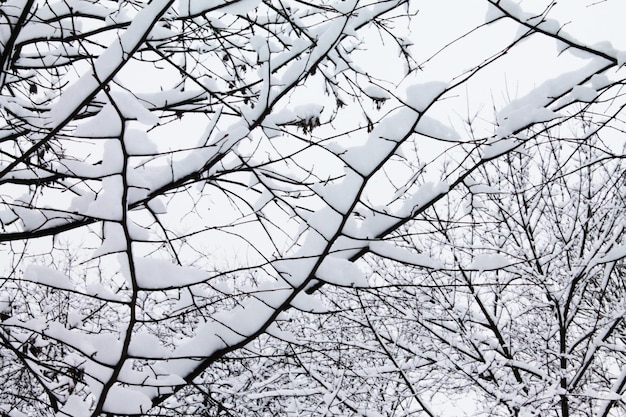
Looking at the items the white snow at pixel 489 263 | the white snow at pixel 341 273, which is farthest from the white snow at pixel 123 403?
the white snow at pixel 489 263

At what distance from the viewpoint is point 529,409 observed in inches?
192

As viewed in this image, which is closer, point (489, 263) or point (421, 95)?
point (421, 95)

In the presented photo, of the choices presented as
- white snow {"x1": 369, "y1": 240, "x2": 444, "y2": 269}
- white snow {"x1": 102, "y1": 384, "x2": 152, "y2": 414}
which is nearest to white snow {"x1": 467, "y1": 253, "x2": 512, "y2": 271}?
white snow {"x1": 369, "y1": 240, "x2": 444, "y2": 269}

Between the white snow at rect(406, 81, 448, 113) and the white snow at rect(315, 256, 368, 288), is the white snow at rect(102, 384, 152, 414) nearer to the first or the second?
the white snow at rect(315, 256, 368, 288)

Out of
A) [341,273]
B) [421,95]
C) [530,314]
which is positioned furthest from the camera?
[530,314]

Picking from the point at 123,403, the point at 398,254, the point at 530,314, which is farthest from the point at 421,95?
the point at 530,314

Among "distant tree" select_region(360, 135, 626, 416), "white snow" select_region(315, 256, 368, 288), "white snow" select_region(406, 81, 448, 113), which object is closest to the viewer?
"white snow" select_region(406, 81, 448, 113)

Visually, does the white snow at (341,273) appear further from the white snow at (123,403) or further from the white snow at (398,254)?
the white snow at (123,403)

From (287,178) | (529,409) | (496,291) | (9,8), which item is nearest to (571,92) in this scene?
(287,178)

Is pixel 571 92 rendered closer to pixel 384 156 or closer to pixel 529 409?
pixel 384 156

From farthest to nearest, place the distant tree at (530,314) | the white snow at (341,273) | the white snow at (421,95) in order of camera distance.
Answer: the distant tree at (530,314), the white snow at (341,273), the white snow at (421,95)

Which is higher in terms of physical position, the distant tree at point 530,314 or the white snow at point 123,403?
the distant tree at point 530,314

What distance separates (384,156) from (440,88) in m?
0.22

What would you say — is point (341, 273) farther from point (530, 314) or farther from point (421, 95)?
point (530, 314)
